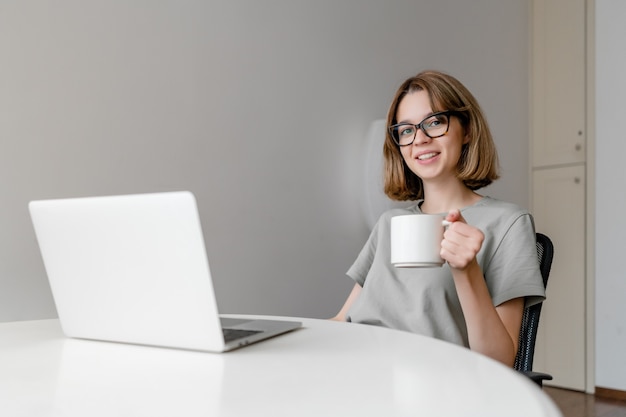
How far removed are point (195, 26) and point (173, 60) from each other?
0.15 meters

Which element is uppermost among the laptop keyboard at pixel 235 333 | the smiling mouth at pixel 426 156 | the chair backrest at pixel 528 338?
the smiling mouth at pixel 426 156

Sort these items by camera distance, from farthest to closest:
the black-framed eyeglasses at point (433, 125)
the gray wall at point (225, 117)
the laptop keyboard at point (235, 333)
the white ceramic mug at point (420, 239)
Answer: the gray wall at point (225, 117)
the black-framed eyeglasses at point (433, 125)
the white ceramic mug at point (420, 239)
the laptop keyboard at point (235, 333)

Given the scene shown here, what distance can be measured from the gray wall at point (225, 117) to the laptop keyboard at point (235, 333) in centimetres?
86

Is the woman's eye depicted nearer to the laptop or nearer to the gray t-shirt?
the gray t-shirt

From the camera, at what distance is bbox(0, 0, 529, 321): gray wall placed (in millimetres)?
1594

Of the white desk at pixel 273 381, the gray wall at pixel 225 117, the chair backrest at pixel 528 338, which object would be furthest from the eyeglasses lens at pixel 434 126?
the gray wall at pixel 225 117

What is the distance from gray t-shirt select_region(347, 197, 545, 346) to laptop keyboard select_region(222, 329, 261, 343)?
18.5 inches

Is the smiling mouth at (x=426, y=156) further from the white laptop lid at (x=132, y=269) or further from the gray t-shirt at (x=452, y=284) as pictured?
the white laptop lid at (x=132, y=269)

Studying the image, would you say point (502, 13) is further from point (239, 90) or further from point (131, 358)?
point (131, 358)

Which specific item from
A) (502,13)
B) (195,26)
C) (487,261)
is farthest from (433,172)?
(502,13)

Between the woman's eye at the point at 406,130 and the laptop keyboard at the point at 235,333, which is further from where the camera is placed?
the woman's eye at the point at 406,130
